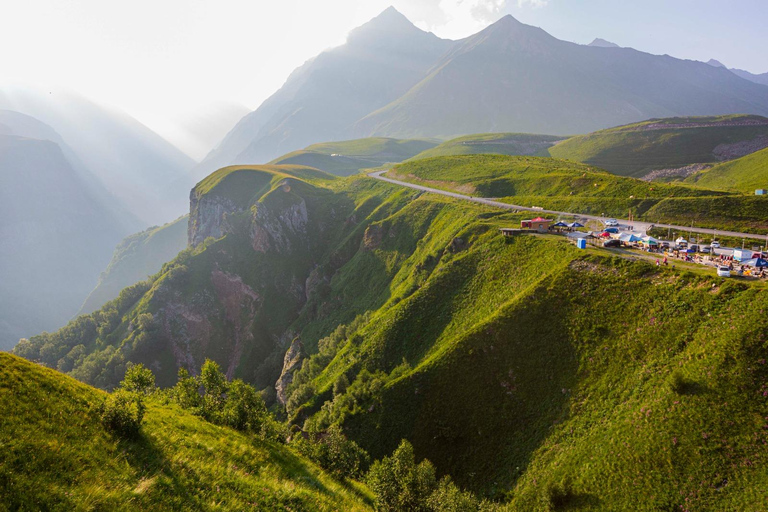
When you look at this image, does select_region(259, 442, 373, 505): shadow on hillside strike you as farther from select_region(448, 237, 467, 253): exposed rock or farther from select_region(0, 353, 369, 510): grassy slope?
select_region(448, 237, 467, 253): exposed rock

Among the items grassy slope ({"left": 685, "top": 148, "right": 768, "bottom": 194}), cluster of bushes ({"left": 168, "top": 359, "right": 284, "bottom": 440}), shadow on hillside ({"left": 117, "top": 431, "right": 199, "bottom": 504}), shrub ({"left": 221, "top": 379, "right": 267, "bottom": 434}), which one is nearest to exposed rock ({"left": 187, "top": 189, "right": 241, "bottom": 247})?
cluster of bushes ({"left": 168, "top": 359, "right": 284, "bottom": 440})

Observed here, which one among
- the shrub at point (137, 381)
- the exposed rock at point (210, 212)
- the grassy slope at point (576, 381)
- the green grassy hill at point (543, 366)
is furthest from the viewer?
the exposed rock at point (210, 212)

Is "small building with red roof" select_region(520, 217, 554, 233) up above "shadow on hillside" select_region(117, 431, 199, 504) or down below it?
above

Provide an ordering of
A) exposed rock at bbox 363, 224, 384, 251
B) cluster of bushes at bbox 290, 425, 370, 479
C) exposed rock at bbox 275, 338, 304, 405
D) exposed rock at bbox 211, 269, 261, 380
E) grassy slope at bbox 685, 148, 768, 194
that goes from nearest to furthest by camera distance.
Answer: cluster of bushes at bbox 290, 425, 370, 479 → exposed rock at bbox 275, 338, 304, 405 → exposed rock at bbox 363, 224, 384, 251 → exposed rock at bbox 211, 269, 261, 380 → grassy slope at bbox 685, 148, 768, 194

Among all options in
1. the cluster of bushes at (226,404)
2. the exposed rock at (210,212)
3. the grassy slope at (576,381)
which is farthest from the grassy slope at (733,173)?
the exposed rock at (210,212)

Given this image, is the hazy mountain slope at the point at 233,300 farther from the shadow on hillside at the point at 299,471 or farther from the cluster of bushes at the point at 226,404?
the shadow on hillside at the point at 299,471

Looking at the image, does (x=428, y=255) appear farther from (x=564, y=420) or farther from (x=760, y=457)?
(x=760, y=457)

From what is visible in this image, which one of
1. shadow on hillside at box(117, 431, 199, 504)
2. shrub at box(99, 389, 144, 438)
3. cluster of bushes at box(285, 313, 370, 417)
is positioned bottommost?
cluster of bushes at box(285, 313, 370, 417)
